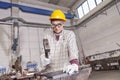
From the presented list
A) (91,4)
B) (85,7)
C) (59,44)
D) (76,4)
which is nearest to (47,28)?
(59,44)

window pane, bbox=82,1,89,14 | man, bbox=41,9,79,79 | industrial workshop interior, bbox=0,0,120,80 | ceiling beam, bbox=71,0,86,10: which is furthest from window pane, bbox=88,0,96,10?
man, bbox=41,9,79,79

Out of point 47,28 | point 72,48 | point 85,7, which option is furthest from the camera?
point 85,7

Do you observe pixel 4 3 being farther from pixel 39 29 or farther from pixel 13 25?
pixel 39 29

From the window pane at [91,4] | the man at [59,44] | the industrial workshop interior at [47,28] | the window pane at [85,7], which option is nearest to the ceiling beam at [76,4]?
the industrial workshop interior at [47,28]

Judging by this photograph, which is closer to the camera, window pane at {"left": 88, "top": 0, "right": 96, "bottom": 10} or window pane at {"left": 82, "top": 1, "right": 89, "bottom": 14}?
window pane at {"left": 88, "top": 0, "right": 96, "bottom": 10}

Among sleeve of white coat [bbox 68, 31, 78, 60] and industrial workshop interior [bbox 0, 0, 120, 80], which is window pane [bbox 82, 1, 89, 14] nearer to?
industrial workshop interior [bbox 0, 0, 120, 80]

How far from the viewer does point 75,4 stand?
7.46m

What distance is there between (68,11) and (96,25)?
2306mm

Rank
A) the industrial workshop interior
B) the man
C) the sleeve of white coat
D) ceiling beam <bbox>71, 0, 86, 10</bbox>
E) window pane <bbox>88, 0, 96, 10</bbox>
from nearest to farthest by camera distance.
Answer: the sleeve of white coat
the man
the industrial workshop interior
window pane <bbox>88, 0, 96, 10</bbox>
ceiling beam <bbox>71, 0, 86, 10</bbox>

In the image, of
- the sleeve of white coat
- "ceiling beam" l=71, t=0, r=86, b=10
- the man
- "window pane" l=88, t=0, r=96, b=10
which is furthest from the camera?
"ceiling beam" l=71, t=0, r=86, b=10

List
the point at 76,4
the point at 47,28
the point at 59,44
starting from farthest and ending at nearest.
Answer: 1. the point at 76,4
2. the point at 47,28
3. the point at 59,44

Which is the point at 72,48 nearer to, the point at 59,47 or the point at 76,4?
the point at 59,47

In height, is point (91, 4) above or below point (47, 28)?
above

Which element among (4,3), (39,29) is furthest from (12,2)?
(39,29)
